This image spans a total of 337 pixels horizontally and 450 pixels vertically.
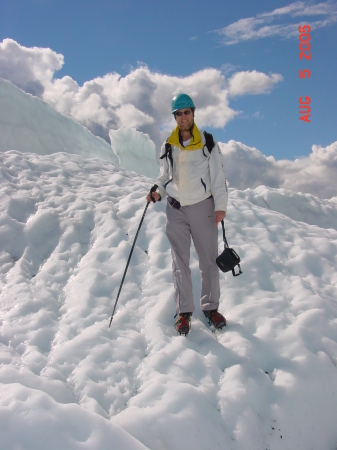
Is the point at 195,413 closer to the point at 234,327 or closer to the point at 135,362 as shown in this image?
the point at 135,362

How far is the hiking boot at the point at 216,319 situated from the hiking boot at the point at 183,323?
0.22 m

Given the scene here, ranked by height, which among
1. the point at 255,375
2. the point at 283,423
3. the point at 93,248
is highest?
the point at 93,248

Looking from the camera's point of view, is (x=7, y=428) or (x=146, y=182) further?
(x=146, y=182)

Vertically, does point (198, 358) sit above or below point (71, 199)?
below

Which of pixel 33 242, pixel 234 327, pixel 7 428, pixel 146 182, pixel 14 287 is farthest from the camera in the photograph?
pixel 146 182

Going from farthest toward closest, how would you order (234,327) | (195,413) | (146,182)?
(146,182) < (234,327) < (195,413)

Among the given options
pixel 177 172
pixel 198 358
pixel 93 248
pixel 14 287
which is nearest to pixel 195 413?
pixel 198 358

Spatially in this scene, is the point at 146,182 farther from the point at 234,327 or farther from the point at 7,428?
the point at 7,428

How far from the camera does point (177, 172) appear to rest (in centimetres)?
347

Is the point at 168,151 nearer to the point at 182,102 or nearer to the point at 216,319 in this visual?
the point at 182,102

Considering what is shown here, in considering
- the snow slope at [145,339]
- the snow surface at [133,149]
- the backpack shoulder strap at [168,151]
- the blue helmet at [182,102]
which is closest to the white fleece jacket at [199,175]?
the backpack shoulder strap at [168,151]

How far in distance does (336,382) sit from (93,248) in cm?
299

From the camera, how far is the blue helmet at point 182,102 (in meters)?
3.25

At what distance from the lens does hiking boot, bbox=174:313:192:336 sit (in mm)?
3273
